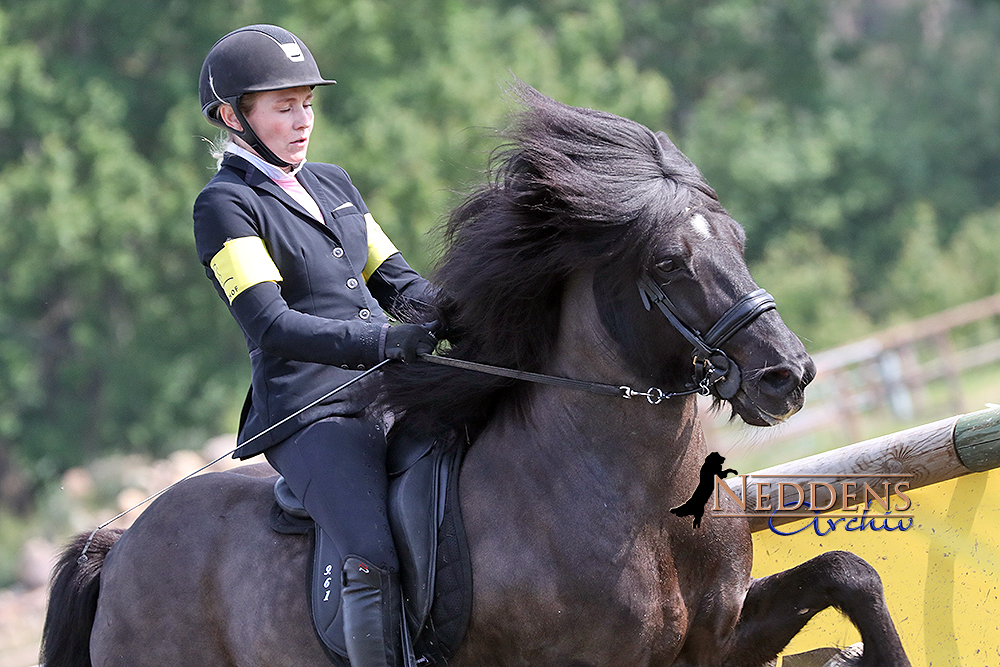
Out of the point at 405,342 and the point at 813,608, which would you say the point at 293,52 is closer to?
the point at 405,342

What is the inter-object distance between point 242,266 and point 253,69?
0.77m

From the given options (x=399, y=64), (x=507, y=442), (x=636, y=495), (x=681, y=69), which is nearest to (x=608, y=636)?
(x=636, y=495)

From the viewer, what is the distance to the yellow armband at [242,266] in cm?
398

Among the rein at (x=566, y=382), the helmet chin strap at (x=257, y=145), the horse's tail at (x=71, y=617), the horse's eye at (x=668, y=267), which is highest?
the helmet chin strap at (x=257, y=145)

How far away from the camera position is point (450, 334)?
13.7ft

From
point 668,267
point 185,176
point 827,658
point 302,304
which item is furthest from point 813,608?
point 185,176

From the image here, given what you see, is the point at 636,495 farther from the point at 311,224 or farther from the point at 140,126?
the point at 140,126

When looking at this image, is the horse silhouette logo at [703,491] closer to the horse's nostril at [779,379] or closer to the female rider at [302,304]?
the horse's nostril at [779,379]

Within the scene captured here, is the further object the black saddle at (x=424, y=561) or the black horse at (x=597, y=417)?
the black saddle at (x=424, y=561)

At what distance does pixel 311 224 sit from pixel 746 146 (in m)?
28.6

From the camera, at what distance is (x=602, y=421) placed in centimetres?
388

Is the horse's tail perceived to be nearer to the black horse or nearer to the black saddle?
the black horse

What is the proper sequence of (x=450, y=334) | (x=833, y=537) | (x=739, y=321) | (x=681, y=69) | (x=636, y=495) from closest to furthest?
(x=739, y=321)
(x=636, y=495)
(x=450, y=334)
(x=833, y=537)
(x=681, y=69)

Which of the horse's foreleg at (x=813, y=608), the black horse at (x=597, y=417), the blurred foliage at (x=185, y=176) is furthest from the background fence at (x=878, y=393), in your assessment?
the black horse at (x=597, y=417)
